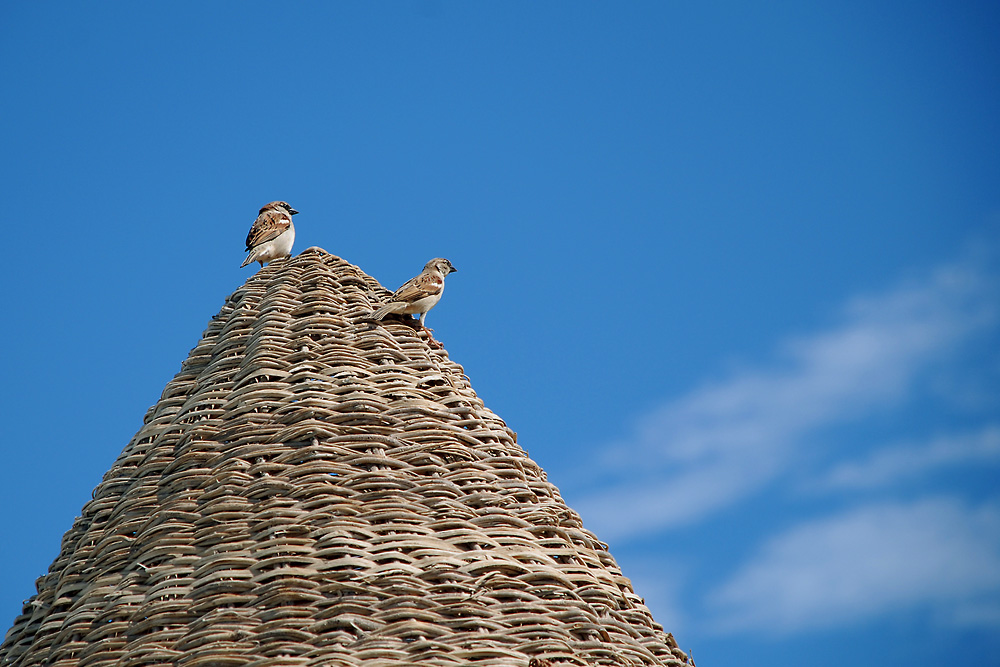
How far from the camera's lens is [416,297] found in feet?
13.9

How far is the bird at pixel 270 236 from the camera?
6.09 metres

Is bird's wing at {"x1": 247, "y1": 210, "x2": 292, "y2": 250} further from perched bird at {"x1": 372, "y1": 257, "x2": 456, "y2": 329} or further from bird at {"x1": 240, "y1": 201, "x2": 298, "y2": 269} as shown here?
perched bird at {"x1": 372, "y1": 257, "x2": 456, "y2": 329}

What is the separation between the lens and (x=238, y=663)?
122 inches

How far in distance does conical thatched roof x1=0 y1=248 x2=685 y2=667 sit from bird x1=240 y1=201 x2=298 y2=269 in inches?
72.5

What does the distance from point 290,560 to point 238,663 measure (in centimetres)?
35

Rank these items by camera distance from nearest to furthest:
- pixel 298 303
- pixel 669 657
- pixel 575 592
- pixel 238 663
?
pixel 238 663, pixel 575 592, pixel 669 657, pixel 298 303

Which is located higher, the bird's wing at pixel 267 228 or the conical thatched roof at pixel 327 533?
the bird's wing at pixel 267 228

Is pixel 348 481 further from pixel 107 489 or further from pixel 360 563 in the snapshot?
pixel 107 489

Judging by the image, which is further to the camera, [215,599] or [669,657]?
[669,657]

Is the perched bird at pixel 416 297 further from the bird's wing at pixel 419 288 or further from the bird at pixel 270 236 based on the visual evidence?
the bird at pixel 270 236

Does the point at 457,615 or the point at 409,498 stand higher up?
the point at 409,498

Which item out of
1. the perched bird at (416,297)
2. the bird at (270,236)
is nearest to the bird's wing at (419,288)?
the perched bird at (416,297)

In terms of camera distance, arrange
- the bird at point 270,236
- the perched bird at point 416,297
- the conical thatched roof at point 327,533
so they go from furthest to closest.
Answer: the bird at point 270,236, the perched bird at point 416,297, the conical thatched roof at point 327,533

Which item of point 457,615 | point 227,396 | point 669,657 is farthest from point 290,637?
point 669,657
